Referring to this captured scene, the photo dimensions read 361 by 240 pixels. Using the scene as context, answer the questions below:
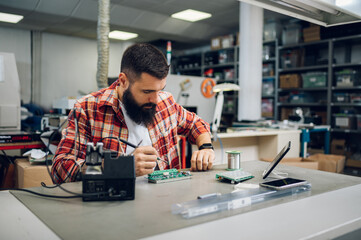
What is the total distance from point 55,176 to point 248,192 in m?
0.72

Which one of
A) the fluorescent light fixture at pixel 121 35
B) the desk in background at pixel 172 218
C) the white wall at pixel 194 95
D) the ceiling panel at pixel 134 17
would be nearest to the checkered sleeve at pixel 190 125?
the desk in background at pixel 172 218

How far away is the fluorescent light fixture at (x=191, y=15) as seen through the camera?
18.6 feet

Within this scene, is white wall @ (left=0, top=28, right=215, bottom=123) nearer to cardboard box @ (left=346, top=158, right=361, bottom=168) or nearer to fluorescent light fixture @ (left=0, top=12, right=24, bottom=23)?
fluorescent light fixture @ (left=0, top=12, right=24, bottom=23)

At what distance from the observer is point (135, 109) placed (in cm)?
128

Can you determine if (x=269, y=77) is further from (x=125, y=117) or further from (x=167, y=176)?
(x=167, y=176)

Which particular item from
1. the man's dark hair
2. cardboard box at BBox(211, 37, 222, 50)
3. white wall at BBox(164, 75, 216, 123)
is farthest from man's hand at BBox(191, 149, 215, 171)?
cardboard box at BBox(211, 37, 222, 50)

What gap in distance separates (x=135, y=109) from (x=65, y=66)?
6429 millimetres

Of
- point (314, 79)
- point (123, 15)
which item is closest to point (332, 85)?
point (314, 79)

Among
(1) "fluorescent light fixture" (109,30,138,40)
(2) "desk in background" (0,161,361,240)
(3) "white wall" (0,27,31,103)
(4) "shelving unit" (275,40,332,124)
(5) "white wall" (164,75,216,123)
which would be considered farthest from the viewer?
(1) "fluorescent light fixture" (109,30,138,40)

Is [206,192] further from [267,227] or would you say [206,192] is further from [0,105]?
[0,105]

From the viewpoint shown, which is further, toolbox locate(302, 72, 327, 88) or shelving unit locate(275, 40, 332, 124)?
shelving unit locate(275, 40, 332, 124)

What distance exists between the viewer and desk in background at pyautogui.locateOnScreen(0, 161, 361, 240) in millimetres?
620

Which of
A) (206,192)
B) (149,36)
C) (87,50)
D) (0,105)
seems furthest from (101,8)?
(87,50)

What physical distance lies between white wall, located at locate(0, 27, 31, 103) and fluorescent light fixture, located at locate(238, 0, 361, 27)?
6.46 metres
